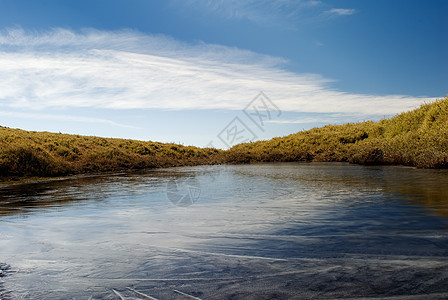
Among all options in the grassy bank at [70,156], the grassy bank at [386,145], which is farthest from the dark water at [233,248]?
the grassy bank at [386,145]

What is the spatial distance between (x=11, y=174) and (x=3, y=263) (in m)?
14.7

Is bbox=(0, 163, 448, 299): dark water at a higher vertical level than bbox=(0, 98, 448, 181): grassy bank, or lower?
lower

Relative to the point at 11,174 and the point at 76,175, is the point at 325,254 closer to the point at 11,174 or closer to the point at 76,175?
the point at 11,174

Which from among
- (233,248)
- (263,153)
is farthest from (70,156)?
(233,248)

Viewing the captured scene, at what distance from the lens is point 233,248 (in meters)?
5.08

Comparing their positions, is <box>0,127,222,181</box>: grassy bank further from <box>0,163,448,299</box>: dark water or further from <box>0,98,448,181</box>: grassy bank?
<box>0,163,448,299</box>: dark water

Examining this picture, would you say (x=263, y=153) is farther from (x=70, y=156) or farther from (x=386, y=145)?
(x=70, y=156)

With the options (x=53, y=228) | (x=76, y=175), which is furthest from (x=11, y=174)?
(x=53, y=228)

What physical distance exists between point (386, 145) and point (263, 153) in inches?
620

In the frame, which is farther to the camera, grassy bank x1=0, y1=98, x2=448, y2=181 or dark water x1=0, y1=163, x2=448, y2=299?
grassy bank x1=0, y1=98, x2=448, y2=181

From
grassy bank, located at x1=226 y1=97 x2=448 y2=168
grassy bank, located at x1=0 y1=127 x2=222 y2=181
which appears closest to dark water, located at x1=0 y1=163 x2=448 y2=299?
grassy bank, located at x1=0 y1=127 x2=222 y2=181

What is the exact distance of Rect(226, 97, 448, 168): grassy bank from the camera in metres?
18.0

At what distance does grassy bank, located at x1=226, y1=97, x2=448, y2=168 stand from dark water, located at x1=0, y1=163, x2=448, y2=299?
31.2ft

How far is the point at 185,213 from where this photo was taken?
27.0ft
